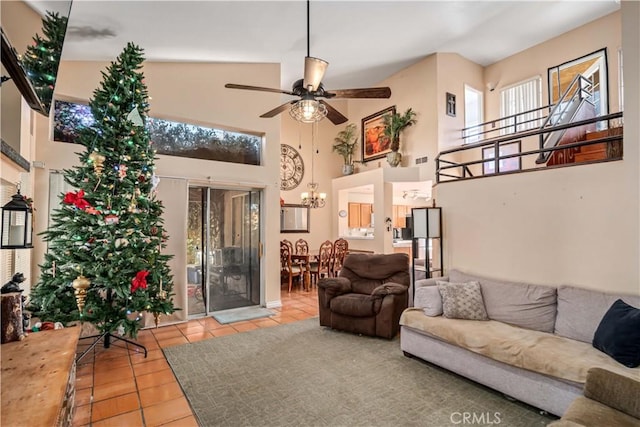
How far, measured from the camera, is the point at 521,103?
269 inches

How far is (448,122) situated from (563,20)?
2511mm

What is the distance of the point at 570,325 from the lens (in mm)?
2641

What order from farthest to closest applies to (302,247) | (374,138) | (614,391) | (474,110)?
1. (374,138)
2. (474,110)
3. (302,247)
4. (614,391)

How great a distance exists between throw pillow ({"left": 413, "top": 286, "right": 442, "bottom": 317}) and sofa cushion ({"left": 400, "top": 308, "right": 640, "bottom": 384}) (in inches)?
3.8

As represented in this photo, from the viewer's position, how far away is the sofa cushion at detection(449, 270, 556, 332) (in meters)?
2.83

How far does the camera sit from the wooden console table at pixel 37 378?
1193mm

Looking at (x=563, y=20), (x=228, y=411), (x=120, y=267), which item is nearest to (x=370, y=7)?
(x=563, y=20)

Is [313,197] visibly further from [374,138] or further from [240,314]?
[240,314]

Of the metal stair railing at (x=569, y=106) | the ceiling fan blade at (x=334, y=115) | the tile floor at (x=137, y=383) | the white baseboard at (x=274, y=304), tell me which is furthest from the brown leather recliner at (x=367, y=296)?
the metal stair railing at (x=569, y=106)

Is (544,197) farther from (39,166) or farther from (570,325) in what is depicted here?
(39,166)

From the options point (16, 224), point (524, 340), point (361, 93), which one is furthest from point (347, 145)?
point (16, 224)

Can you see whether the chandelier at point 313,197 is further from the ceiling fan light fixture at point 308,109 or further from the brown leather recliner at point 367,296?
the ceiling fan light fixture at point 308,109

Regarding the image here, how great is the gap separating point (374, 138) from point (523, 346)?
638 cm

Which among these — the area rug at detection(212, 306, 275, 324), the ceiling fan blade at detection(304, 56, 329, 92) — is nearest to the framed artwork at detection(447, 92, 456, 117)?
the ceiling fan blade at detection(304, 56, 329, 92)
